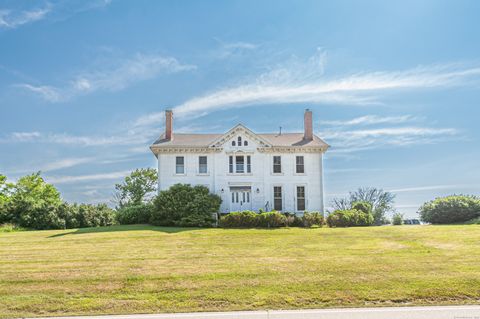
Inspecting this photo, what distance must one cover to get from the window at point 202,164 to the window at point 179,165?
1.29 meters

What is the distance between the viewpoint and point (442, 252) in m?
16.0

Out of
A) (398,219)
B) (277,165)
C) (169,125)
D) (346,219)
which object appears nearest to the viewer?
(346,219)

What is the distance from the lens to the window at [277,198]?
107ft

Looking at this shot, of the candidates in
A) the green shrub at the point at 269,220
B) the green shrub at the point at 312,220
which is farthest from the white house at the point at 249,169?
the green shrub at the point at 269,220

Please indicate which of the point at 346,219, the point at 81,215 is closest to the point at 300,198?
the point at 346,219

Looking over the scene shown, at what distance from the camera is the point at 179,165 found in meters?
32.5

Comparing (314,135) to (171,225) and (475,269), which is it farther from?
(475,269)

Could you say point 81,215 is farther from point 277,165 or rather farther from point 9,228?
point 277,165

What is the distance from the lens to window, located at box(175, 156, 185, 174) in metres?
32.5

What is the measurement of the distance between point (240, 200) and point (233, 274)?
19.7 metres

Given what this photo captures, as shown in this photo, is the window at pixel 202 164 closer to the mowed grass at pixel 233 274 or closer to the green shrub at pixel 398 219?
the mowed grass at pixel 233 274

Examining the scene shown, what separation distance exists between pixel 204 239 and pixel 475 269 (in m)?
12.2

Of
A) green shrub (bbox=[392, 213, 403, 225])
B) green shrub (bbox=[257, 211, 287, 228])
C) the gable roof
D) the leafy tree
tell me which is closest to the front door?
the gable roof

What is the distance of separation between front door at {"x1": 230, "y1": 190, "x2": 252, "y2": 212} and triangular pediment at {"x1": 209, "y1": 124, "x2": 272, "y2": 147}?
4.01m
